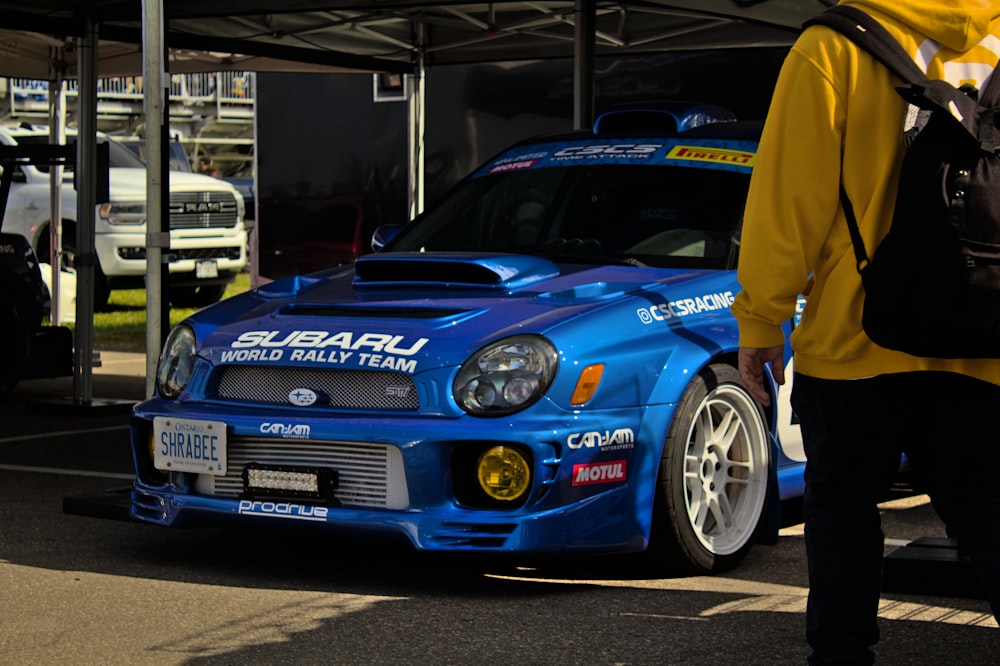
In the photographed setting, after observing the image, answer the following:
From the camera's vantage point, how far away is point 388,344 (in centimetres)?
461

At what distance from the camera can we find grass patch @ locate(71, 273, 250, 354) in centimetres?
1355

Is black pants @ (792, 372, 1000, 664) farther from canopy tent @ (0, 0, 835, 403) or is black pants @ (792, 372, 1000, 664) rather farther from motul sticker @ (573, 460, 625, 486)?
canopy tent @ (0, 0, 835, 403)

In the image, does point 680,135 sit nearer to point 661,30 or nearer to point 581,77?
point 581,77

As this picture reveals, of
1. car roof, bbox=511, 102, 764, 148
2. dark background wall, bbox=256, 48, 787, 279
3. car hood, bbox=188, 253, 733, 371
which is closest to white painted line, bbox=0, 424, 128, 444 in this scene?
car hood, bbox=188, 253, 733, 371

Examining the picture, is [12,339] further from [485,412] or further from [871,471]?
[871,471]

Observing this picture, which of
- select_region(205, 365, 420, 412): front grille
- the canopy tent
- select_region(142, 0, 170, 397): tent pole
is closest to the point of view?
select_region(205, 365, 420, 412): front grille

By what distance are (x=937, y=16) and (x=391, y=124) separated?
1141 centimetres

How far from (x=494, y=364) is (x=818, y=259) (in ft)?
5.52

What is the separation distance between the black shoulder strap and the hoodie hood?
40 millimetres

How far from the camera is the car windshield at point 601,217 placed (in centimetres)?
555

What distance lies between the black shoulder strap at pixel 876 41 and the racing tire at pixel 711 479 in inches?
79.6

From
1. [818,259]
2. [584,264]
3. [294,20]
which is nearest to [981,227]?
[818,259]

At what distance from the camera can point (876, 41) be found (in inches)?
111

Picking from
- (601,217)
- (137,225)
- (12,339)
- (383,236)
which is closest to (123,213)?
(137,225)
